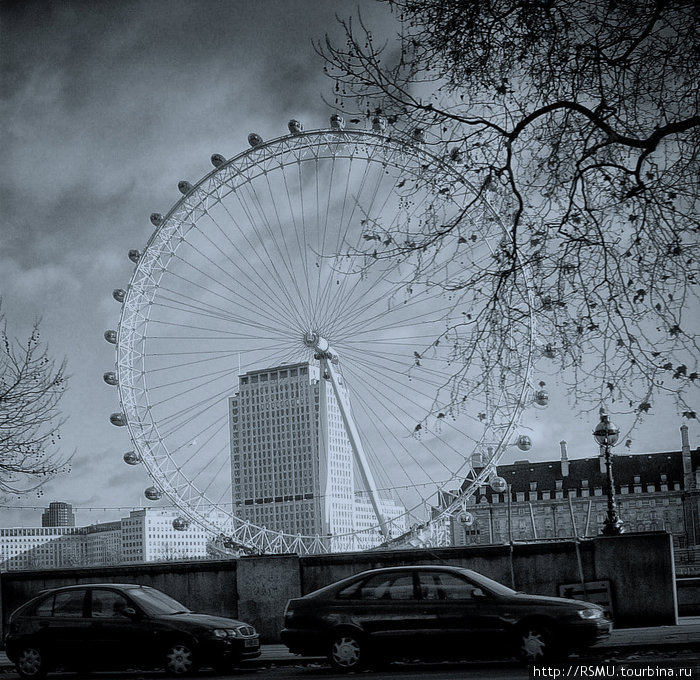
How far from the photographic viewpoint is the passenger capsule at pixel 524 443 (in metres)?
38.5

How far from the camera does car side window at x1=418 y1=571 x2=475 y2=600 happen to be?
16203 mm

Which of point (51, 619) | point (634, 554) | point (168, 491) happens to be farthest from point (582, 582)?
point (168, 491)

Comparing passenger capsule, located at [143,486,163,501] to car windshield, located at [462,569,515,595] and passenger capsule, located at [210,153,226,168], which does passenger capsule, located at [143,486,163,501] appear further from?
car windshield, located at [462,569,515,595]

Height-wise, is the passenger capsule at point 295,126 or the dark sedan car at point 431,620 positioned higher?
the passenger capsule at point 295,126

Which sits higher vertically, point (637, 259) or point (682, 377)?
point (637, 259)

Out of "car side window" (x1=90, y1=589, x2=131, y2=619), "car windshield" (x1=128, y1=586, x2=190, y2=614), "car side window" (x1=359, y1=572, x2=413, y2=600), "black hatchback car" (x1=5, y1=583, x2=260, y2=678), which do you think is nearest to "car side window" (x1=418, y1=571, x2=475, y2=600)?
"car side window" (x1=359, y1=572, x2=413, y2=600)

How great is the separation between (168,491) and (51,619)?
76.8 ft

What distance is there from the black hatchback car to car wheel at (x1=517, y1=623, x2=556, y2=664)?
4777mm

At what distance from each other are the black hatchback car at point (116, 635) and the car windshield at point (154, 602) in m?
0.02

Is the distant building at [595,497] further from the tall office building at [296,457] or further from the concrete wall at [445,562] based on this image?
the concrete wall at [445,562]

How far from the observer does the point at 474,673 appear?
15000mm

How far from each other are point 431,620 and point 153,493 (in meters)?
26.6

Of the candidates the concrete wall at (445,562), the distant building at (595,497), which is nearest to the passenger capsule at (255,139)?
the concrete wall at (445,562)

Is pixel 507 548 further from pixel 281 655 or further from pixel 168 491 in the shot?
pixel 168 491
